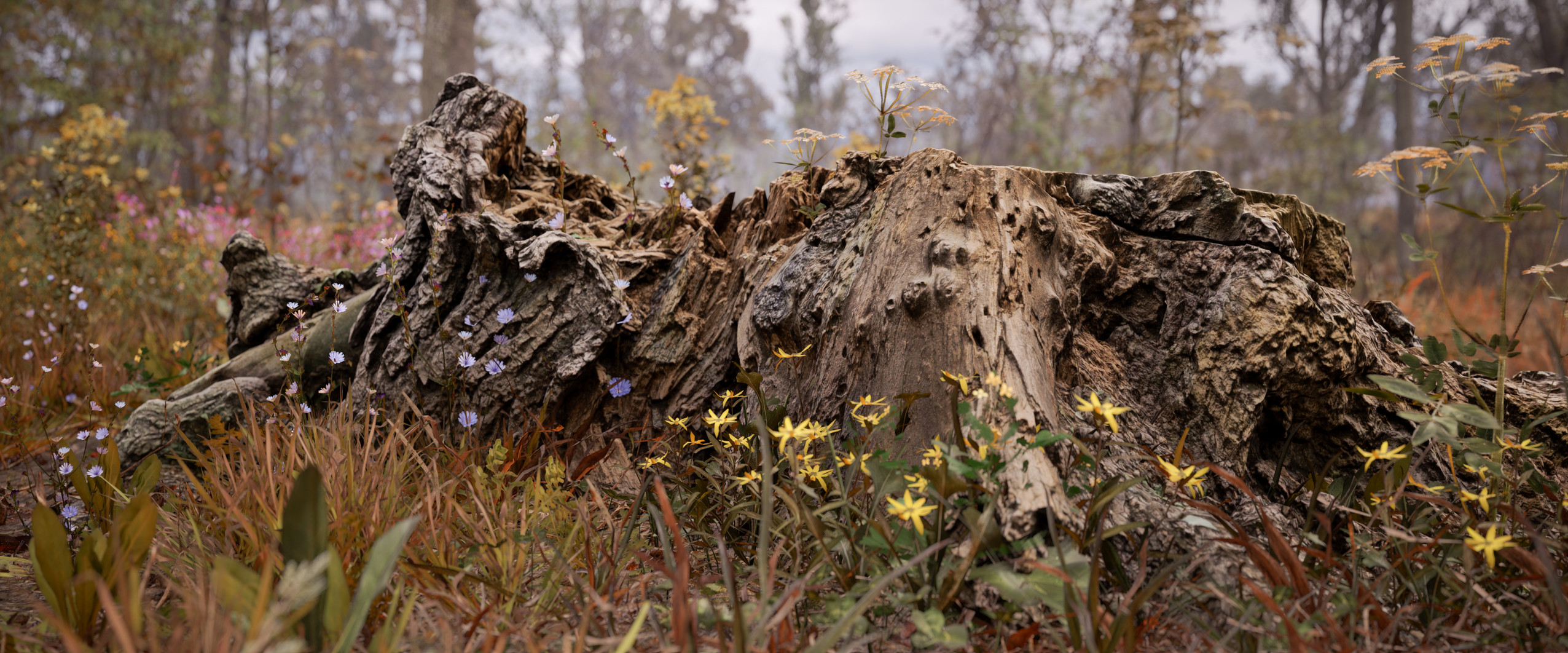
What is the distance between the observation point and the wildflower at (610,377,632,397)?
250 cm

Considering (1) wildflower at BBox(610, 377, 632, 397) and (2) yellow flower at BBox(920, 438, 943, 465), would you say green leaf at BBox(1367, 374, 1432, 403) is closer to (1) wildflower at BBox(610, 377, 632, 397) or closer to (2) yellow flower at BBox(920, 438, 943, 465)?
(2) yellow flower at BBox(920, 438, 943, 465)

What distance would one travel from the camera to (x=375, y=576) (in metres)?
1.17

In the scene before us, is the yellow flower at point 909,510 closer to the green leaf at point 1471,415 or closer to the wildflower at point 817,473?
the wildflower at point 817,473

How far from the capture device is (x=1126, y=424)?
212cm

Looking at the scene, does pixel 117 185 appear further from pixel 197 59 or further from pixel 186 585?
pixel 197 59

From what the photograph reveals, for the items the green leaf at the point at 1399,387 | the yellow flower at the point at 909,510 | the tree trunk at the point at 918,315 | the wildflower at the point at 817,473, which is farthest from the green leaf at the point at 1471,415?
the wildflower at the point at 817,473

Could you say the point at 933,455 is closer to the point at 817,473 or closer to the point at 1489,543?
the point at 817,473

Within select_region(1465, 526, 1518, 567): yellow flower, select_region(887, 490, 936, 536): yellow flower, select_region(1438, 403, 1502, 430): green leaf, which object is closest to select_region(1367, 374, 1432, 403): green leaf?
select_region(1438, 403, 1502, 430): green leaf

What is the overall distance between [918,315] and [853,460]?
466mm

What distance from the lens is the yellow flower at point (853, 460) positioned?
1630 millimetres

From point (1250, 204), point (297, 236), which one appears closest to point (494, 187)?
point (1250, 204)

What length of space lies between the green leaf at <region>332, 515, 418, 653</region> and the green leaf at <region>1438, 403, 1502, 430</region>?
2204 mm

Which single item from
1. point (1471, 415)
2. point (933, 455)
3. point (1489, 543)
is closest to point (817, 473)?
point (933, 455)

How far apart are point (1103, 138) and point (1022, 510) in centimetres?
4150
